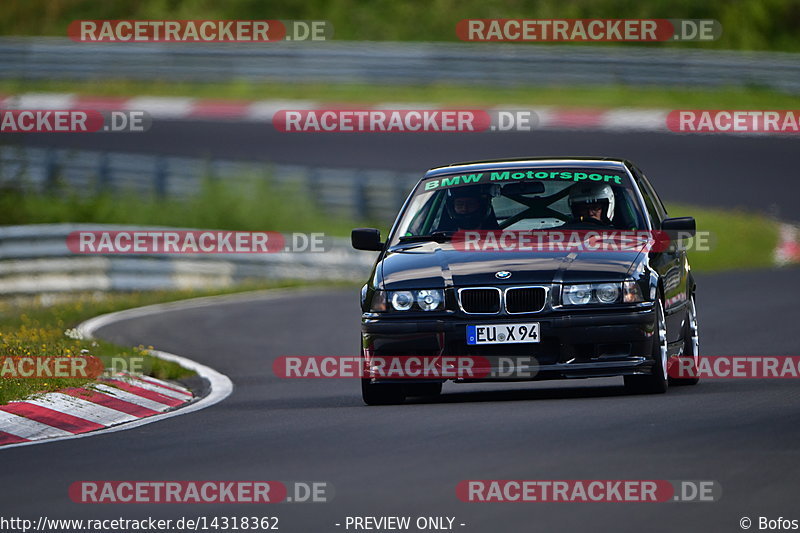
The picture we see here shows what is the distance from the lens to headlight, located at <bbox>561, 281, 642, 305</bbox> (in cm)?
1028

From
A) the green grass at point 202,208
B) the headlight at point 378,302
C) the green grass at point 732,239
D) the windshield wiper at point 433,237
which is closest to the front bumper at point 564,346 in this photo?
the headlight at point 378,302

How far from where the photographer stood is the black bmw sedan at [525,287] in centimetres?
1027

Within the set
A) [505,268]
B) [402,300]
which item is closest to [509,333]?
[505,268]

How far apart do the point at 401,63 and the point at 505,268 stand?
2545cm

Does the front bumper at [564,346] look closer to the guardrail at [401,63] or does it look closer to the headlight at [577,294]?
the headlight at [577,294]

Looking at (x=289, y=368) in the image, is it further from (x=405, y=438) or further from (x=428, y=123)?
(x=428, y=123)

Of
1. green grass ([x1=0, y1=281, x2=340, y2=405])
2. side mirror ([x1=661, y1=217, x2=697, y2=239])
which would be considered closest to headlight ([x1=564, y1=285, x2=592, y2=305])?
side mirror ([x1=661, y1=217, x2=697, y2=239])

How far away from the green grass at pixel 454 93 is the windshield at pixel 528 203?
21.7 meters

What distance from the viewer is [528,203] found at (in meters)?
11.4

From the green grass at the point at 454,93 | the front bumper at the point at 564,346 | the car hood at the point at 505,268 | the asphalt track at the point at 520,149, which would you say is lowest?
the front bumper at the point at 564,346

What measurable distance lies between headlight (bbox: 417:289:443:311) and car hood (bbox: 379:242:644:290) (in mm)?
43

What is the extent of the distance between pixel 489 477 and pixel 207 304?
13.4 m

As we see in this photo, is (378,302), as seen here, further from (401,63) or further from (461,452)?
(401,63)

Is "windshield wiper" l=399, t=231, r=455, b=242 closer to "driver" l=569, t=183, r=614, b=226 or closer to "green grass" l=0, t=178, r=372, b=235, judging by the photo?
"driver" l=569, t=183, r=614, b=226
